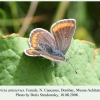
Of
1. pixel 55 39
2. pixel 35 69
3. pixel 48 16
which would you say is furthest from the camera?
pixel 48 16

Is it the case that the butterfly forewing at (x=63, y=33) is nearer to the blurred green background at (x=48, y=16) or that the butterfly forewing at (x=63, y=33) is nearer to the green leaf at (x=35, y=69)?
the green leaf at (x=35, y=69)

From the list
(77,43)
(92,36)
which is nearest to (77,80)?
(77,43)

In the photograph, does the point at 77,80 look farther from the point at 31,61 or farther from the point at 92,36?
the point at 92,36

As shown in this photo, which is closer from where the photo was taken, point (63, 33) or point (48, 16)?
point (63, 33)

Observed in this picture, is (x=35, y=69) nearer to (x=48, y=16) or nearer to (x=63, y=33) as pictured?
(x=63, y=33)

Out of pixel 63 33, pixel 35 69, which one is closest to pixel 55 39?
pixel 63 33

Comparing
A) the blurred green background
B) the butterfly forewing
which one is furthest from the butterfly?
the blurred green background
